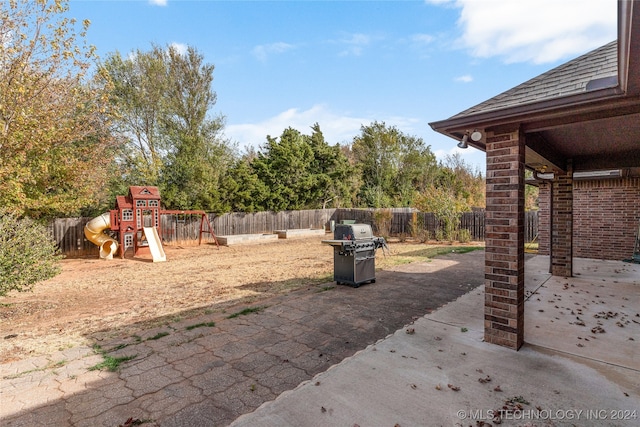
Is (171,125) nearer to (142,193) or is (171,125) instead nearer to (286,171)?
(286,171)

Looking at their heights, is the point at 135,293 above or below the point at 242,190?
below

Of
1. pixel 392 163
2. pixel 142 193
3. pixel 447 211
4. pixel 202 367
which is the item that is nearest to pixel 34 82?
pixel 142 193

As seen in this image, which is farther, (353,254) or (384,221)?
(384,221)

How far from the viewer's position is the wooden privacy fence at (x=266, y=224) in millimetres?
11758

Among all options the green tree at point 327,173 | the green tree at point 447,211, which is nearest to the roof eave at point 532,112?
the green tree at point 447,211

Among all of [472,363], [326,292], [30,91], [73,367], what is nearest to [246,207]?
[30,91]

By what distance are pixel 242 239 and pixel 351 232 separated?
1010 cm

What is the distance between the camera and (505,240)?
124 inches

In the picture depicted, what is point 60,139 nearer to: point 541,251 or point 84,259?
point 84,259

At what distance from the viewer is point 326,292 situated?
5.87 meters

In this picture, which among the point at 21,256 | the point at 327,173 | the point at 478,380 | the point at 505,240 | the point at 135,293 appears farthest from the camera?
the point at 327,173

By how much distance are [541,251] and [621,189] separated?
102 inches

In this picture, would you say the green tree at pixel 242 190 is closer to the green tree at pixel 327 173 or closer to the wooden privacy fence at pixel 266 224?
the wooden privacy fence at pixel 266 224

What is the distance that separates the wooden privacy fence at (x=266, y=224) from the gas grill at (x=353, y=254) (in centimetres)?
931
